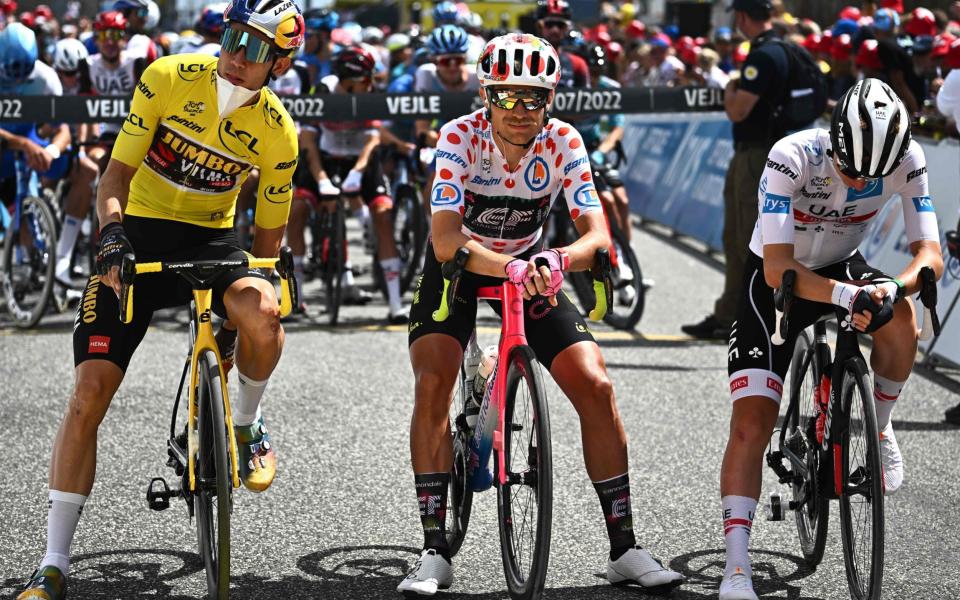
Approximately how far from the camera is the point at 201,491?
4875 millimetres

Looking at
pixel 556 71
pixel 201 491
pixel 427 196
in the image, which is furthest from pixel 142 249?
pixel 427 196

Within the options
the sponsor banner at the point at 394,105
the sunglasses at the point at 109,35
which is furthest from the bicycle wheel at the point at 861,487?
the sunglasses at the point at 109,35

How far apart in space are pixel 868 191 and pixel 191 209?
8.72ft

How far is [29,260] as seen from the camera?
1062 cm

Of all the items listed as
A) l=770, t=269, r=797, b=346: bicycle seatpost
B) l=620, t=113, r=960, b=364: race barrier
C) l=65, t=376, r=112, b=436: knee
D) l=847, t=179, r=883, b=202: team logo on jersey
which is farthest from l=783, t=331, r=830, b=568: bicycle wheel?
l=620, t=113, r=960, b=364: race barrier

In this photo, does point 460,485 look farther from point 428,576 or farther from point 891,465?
point 891,465

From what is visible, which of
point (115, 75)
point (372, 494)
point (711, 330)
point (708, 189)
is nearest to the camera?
point (372, 494)

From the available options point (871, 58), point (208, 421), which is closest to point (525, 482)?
point (208, 421)

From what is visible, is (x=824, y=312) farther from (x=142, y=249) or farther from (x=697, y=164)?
(x=697, y=164)

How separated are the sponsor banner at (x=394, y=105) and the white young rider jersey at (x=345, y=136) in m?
0.17

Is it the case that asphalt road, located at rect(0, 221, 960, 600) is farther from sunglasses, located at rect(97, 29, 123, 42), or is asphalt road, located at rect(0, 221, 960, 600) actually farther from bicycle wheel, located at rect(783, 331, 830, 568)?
sunglasses, located at rect(97, 29, 123, 42)

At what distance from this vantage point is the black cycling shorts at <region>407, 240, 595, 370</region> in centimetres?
515

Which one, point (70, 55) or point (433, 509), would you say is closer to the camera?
point (433, 509)

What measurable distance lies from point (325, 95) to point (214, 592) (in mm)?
6785
